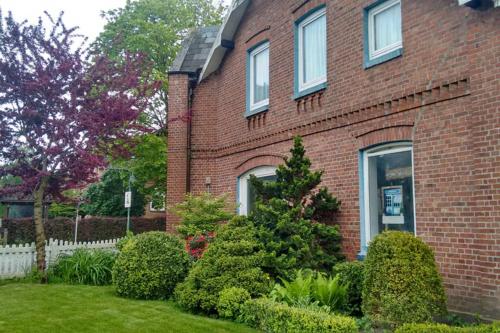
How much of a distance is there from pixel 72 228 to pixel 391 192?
1723 cm

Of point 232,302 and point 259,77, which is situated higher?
point 259,77

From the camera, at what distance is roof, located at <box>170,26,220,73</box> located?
14.3m

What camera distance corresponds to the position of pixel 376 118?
8.47m

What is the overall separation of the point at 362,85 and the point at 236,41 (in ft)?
18.1

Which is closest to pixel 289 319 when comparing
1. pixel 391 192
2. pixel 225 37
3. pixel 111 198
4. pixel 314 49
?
pixel 391 192

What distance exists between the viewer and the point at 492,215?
6.39m

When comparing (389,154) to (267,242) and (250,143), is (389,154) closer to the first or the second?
(267,242)

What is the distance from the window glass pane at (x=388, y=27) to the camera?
27.5 feet

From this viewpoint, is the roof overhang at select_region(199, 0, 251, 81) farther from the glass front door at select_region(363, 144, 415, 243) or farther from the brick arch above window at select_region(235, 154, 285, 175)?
the glass front door at select_region(363, 144, 415, 243)

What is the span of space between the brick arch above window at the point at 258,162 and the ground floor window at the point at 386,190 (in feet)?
8.34

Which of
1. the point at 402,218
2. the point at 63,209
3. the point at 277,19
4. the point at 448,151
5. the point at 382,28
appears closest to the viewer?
the point at 448,151

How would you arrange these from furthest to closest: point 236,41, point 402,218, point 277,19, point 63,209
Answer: point 63,209 < point 236,41 < point 277,19 < point 402,218

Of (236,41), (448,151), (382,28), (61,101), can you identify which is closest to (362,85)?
(382,28)

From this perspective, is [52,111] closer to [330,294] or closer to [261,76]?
[261,76]
